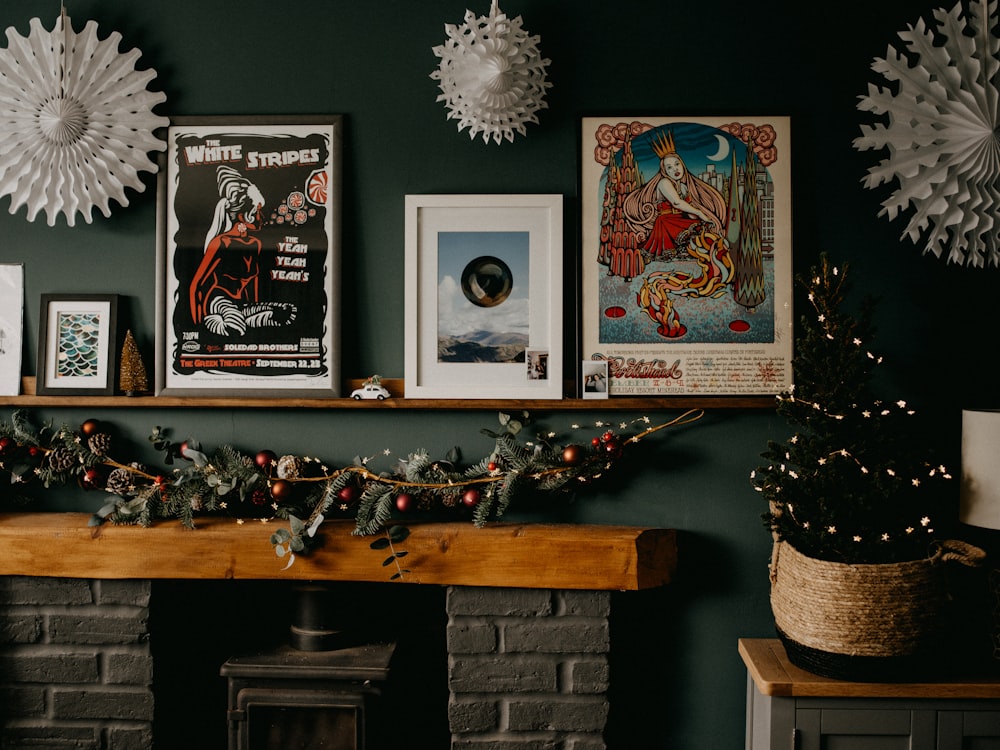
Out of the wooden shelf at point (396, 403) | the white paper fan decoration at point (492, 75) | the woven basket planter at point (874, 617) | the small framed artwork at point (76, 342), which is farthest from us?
the small framed artwork at point (76, 342)

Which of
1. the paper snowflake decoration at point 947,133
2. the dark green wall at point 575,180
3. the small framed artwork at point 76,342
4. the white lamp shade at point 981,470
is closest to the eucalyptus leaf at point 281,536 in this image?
the dark green wall at point 575,180

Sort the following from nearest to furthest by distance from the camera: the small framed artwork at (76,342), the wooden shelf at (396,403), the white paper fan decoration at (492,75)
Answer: the white paper fan decoration at (492,75) → the wooden shelf at (396,403) → the small framed artwork at (76,342)

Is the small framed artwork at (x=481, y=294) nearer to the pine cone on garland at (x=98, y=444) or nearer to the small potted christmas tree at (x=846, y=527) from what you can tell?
the small potted christmas tree at (x=846, y=527)

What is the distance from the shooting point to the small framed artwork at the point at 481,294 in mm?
1993

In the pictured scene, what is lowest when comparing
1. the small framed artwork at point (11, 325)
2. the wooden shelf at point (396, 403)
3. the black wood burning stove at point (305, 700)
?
the black wood burning stove at point (305, 700)

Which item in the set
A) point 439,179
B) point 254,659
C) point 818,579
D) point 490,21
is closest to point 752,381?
point 818,579

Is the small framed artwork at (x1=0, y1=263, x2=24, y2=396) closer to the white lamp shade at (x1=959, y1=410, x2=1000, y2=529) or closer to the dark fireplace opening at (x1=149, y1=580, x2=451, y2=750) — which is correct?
the dark fireplace opening at (x1=149, y1=580, x2=451, y2=750)

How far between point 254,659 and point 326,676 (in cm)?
22

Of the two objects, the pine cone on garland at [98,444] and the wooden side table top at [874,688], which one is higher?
the pine cone on garland at [98,444]

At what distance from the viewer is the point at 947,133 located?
1.88m

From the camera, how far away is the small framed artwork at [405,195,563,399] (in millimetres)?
1993

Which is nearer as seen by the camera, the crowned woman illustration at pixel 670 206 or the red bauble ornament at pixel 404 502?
the red bauble ornament at pixel 404 502

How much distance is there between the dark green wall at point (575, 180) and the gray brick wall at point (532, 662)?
0.19 m

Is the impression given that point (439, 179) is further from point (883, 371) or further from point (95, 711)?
point (95, 711)
